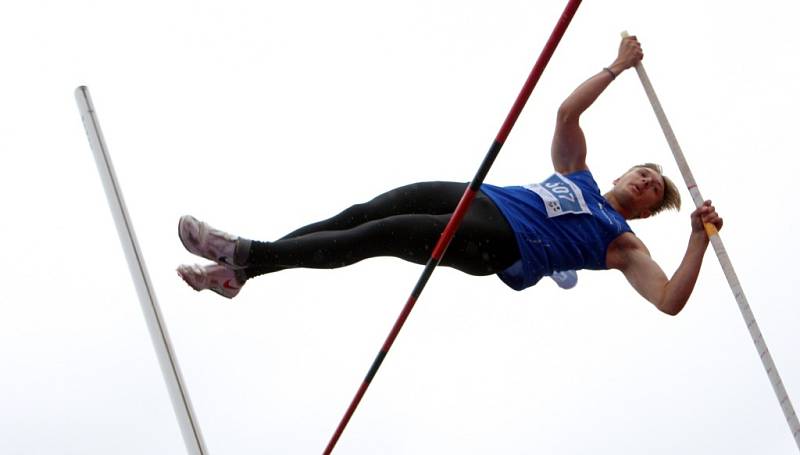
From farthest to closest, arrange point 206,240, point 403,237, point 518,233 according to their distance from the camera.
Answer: point 518,233
point 403,237
point 206,240

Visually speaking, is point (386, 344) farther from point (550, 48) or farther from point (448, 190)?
point (550, 48)

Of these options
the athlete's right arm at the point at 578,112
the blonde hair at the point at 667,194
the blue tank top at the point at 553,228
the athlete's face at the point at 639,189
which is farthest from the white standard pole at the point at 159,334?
the blonde hair at the point at 667,194

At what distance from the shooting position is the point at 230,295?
4320mm

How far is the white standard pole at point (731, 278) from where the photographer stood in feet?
13.3

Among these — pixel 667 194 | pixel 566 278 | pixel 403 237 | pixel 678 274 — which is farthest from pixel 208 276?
pixel 667 194

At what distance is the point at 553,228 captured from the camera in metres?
4.55

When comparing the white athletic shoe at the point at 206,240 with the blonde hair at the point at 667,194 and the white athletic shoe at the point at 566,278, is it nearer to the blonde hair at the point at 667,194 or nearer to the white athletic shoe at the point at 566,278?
the white athletic shoe at the point at 566,278

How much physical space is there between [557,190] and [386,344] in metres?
0.98

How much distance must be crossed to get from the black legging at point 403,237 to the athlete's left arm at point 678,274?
1.74ft

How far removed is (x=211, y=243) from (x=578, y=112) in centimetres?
162

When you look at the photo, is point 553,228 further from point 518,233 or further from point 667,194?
point 667,194

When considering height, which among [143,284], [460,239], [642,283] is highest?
[143,284]

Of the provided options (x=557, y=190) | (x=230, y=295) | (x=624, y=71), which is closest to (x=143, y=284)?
(x=230, y=295)

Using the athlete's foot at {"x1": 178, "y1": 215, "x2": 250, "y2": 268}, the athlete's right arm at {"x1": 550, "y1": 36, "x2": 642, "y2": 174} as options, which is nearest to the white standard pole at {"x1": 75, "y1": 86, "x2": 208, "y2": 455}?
the athlete's foot at {"x1": 178, "y1": 215, "x2": 250, "y2": 268}
